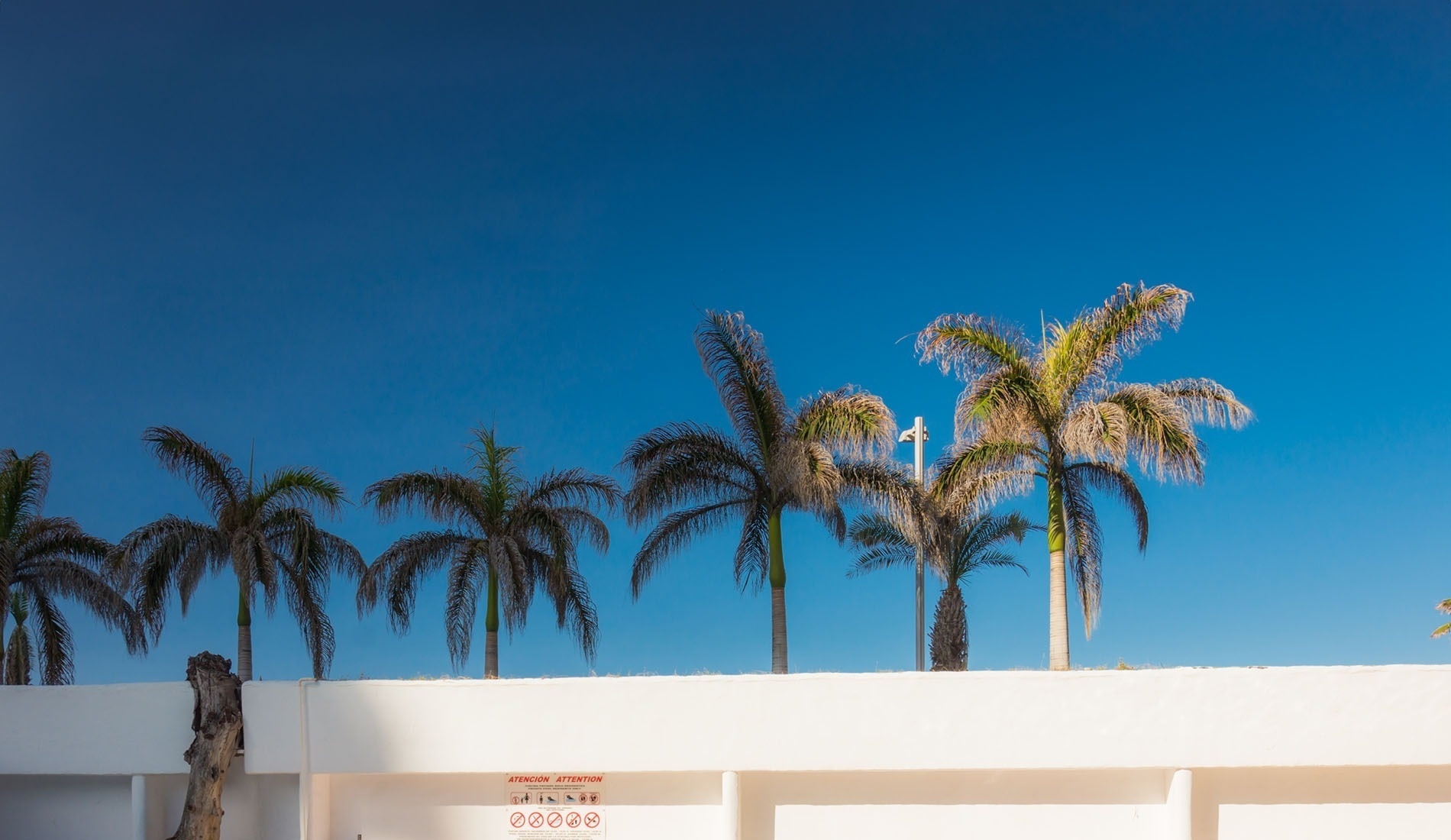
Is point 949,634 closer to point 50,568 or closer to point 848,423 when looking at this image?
point 848,423

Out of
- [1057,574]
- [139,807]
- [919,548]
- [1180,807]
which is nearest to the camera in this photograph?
[1180,807]

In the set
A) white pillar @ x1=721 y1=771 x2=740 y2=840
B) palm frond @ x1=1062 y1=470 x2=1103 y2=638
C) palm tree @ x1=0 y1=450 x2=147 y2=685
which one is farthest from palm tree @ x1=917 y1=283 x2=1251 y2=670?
palm tree @ x1=0 y1=450 x2=147 y2=685

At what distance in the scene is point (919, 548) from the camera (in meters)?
26.2

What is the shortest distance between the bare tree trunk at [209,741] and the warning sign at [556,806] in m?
3.35

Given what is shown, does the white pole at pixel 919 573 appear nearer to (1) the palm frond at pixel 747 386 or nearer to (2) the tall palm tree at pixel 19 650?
(1) the palm frond at pixel 747 386

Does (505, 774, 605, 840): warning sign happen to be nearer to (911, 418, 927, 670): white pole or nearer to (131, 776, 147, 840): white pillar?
(131, 776, 147, 840): white pillar

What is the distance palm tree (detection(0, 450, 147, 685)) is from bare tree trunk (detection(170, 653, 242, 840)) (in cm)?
1205

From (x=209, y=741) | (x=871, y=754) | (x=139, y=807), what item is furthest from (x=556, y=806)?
(x=139, y=807)

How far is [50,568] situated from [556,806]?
1703 cm

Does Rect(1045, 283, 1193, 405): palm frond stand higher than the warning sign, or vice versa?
Rect(1045, 283, 1193, 405): palm frond

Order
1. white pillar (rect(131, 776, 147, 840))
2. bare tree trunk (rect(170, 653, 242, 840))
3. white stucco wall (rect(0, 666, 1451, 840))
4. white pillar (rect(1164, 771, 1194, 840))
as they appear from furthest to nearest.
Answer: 1. white pillar (rect(131, 776, 147, 840))
2. bare tree trunk (rect(170, 653, 242, 840))
3. white stucco wall (rect(0, 666, 1451, 840))
4. white pillar (rect(1164, 771, 1194, 840))

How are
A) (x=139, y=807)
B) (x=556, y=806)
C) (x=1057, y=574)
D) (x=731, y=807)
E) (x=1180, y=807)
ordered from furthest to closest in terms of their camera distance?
(x=1057, y=574) → (x=139, y=807) → (x=556, y=806) → (x=731, y=807) → (x=1180, y=807)

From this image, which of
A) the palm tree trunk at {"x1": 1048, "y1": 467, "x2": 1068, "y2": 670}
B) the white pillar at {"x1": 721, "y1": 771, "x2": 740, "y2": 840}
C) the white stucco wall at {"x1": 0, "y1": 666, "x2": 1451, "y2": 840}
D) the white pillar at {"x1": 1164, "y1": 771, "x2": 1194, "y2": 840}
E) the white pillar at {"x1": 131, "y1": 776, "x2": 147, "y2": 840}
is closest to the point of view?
the white pillar at {"x1": 1164, "y1": 771, "x2": 1194, "y2": 840}

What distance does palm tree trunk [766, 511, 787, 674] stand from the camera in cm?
2241
